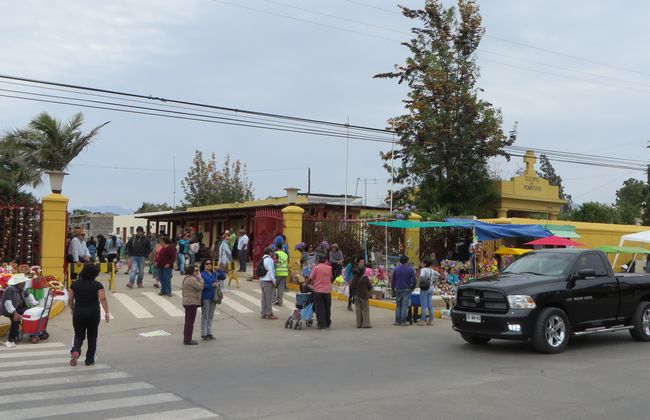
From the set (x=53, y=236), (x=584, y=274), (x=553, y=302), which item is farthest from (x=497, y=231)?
(x=53, y=236)

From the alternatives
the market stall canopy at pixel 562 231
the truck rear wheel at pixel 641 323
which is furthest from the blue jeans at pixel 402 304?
the market stall canopy at pixel 562 231

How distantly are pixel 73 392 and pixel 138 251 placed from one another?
35.7 feet

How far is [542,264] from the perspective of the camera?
1195 centimetres

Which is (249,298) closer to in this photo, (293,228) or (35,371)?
(293,228)

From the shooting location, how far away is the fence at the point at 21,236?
16.7m

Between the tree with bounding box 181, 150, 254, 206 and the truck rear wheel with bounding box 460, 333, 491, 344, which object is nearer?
the truck rear wheel with bounding box 460, 333, 491, 344

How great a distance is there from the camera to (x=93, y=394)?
301 inches

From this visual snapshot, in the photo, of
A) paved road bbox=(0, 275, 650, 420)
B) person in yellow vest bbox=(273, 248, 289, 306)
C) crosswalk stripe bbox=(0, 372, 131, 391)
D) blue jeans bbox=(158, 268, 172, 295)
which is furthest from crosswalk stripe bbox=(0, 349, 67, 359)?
blue jeans bbox=(158, 268, 172, 295)

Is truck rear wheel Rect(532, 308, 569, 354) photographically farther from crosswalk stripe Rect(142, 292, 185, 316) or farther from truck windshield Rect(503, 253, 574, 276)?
crosswalk stripe Rect(142, 292, 185, 316)

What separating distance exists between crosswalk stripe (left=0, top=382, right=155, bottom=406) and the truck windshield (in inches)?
291

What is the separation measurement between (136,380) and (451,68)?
83.1 feet

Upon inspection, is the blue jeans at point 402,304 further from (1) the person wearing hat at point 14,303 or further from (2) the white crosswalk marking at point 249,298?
(1) the person wearing hat at point 14,303

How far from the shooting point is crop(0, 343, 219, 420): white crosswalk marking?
673 cm

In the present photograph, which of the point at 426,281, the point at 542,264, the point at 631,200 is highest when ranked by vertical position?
the point at 631,200
